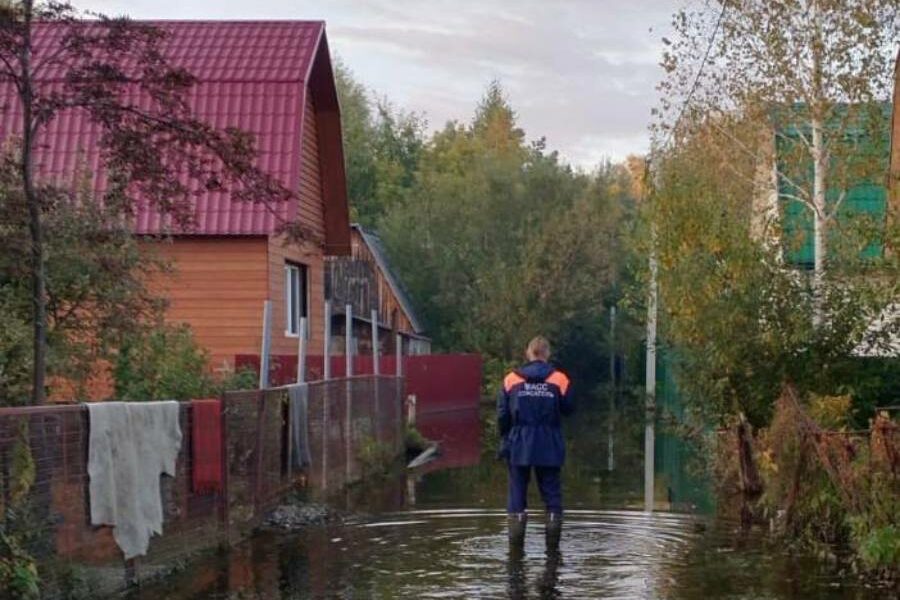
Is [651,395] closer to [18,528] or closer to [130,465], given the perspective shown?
[130,465]

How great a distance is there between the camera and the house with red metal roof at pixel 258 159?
2586 centimetres

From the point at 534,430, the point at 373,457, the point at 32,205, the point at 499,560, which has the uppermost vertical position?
the point at 32,205

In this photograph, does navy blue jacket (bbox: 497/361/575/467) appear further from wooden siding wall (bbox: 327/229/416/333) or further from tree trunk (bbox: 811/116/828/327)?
wooden siding wall (bbox: 327/229/416/333)

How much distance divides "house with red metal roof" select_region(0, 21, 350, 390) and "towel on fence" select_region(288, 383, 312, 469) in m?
8.68

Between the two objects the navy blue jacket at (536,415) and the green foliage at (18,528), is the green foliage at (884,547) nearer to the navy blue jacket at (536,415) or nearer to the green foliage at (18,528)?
the navy blue jacket at (536,415)

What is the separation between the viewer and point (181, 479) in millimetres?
12102

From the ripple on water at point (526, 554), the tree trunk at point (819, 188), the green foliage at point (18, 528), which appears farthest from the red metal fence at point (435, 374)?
the green foliage at point (18, 528)

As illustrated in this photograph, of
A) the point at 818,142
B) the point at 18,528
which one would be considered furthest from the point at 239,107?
the point at 18,528

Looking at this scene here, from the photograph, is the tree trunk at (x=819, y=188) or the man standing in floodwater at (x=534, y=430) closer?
the man standing in floodwater at (x=534, y=430)

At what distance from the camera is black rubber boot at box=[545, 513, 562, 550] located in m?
13.7

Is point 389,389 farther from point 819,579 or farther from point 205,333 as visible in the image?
point 819,579

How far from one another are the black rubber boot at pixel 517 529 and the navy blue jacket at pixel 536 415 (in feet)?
1.64

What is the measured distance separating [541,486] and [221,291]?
43.3 ft

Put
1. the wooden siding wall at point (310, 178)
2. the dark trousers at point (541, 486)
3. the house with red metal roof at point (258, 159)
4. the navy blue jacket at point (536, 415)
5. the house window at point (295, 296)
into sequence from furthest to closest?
the house window at point (295, 296)
the wooden siding wall at point (310, 178)
the house with red metal roof at point (258, 159)
the dark trousers at point (541, 486)
the navy blue jacket at point (536, 415)
